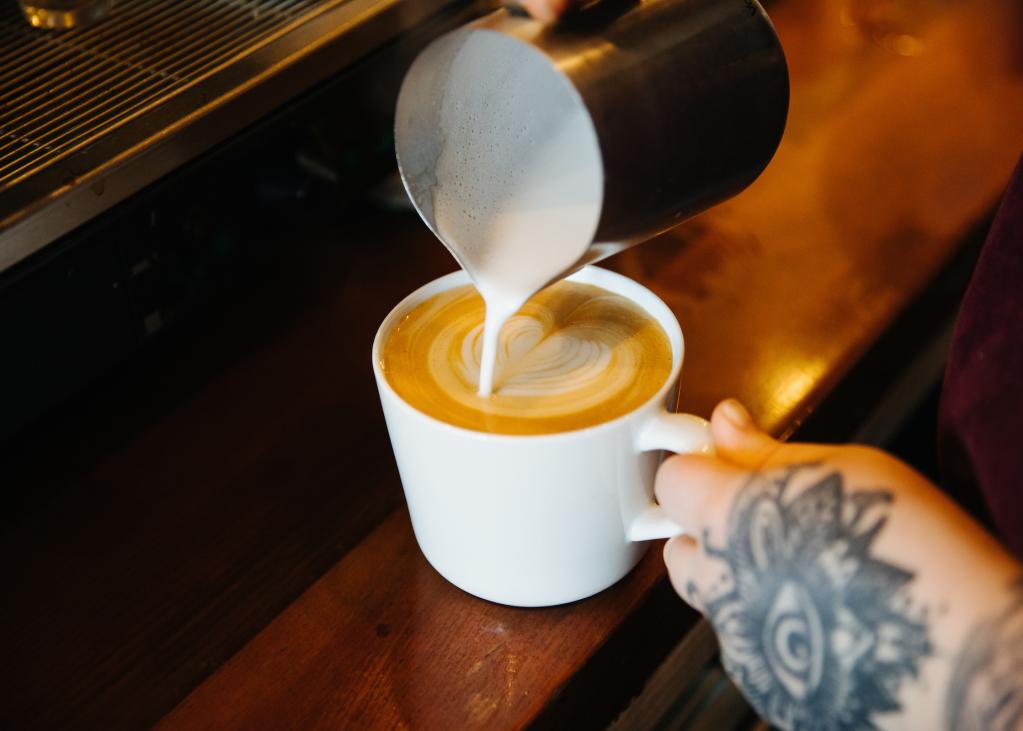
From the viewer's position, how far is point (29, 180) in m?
0.94

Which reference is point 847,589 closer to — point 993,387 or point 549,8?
point 993,387

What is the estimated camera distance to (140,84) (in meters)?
1.08

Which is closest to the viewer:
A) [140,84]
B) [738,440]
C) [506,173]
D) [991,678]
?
[991,678]

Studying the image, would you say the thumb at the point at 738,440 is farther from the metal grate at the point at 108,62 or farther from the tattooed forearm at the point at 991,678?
the metal grate at the point at 108,62

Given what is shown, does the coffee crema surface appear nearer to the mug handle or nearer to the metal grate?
the mug handle

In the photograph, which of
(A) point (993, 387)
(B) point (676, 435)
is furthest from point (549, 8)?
(A) point (993, 387)

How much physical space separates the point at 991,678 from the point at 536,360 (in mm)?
460

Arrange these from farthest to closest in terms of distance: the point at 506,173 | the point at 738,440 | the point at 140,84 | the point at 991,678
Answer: the point at 140,84
the point at 506,173
the point at 738,440
the point at 991,678

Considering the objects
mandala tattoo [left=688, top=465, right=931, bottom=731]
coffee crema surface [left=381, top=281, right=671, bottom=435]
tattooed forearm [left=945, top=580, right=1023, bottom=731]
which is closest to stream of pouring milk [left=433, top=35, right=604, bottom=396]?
coffee crema surface [left=381, top=281, right=671, bottom=435]

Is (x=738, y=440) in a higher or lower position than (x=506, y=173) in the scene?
lower

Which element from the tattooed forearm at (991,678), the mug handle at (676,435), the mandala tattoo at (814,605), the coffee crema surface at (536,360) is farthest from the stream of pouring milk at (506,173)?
the tattooed forearm at (991,678)

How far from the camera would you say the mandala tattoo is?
68 centimetres

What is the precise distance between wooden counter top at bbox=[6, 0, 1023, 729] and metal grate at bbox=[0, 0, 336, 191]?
33 centimetres

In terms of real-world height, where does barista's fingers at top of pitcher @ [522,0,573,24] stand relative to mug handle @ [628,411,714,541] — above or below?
above
